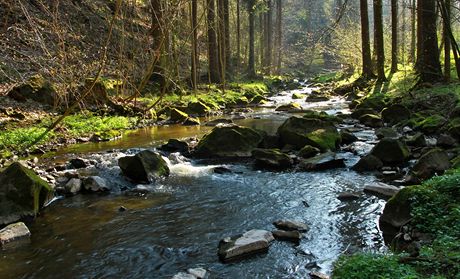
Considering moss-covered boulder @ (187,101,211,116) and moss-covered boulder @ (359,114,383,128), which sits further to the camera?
moss-covered boulder @ (187,101,211,116)

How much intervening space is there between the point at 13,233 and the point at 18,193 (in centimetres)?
102

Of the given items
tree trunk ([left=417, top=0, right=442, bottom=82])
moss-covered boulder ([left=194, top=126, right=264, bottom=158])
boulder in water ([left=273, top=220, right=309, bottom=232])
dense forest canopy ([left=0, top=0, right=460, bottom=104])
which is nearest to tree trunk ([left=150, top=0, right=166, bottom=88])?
dense forest canopy ([left=0, top=0, right=460, bottom=104])

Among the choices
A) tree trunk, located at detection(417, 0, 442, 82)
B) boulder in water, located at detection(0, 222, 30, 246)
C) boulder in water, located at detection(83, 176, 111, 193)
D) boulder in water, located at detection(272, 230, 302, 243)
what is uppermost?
tree trunk, located at detection(417, 0, 442, 82)

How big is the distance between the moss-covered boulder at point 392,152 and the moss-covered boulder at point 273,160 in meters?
1.92

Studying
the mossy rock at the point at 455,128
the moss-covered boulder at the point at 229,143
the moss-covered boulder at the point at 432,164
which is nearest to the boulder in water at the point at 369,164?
the moss-covered boulder at the point at 432,164

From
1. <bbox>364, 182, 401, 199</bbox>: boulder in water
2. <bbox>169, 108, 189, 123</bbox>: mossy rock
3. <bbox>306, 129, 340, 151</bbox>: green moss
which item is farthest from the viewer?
<bbox>169, 108, 189, 123</bbox>: mossy rock

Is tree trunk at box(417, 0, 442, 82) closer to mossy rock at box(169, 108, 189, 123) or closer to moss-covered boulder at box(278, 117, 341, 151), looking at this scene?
moss-covered boulder at box(278, 117, 341, 151)

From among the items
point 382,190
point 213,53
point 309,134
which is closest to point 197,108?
point 213,53

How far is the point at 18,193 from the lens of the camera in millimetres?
7266

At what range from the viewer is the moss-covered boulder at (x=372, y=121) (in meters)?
14.3

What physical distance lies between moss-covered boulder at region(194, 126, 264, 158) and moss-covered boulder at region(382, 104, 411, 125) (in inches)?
201

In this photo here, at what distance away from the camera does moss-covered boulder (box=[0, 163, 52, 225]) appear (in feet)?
23.3

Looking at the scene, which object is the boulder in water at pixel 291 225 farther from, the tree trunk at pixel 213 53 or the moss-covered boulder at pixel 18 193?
the tree trunk at pixel 213 53

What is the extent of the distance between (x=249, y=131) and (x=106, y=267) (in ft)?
22.3
